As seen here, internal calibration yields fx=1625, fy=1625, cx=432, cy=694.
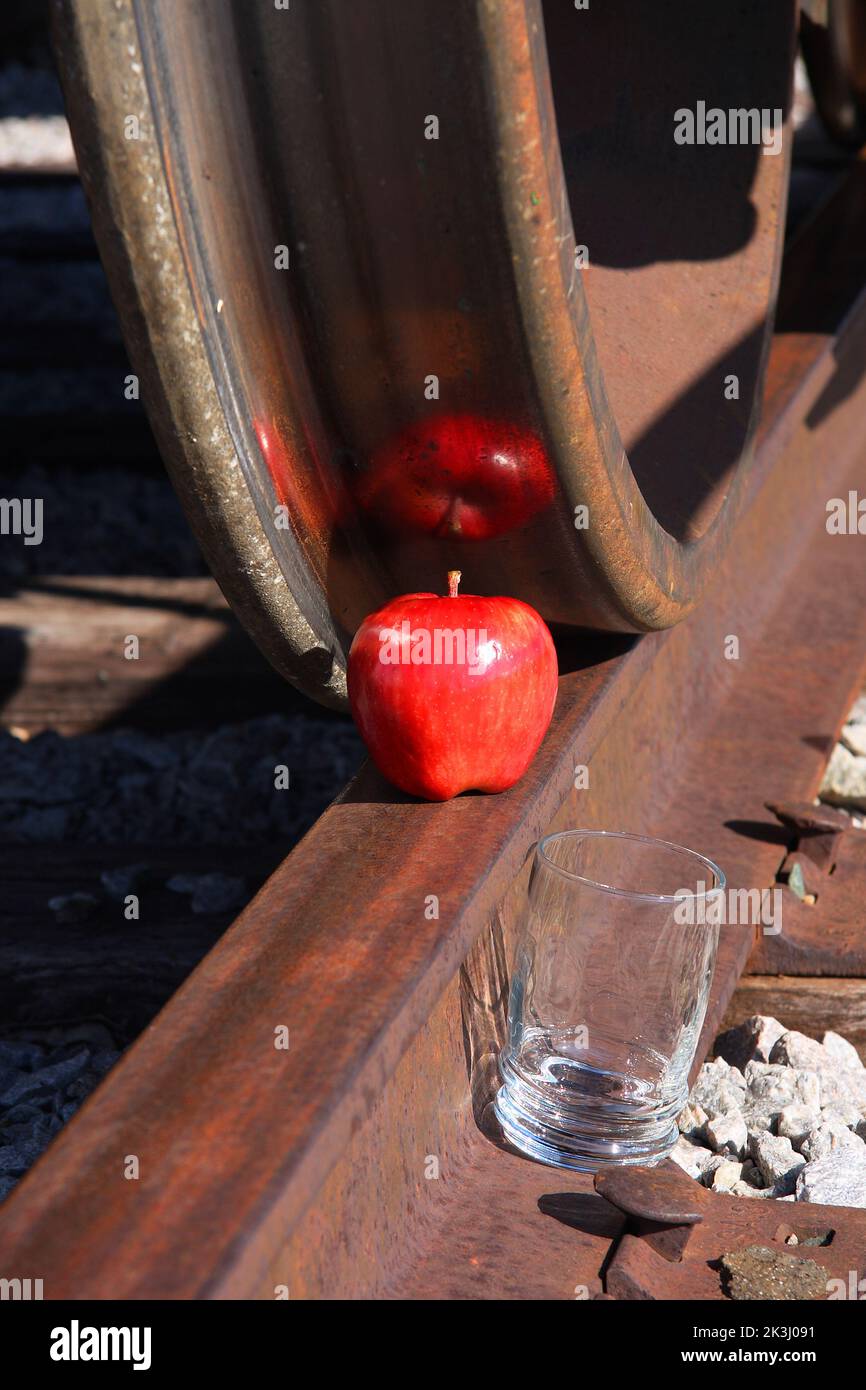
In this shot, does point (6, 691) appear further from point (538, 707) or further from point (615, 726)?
A: point (538, 707)

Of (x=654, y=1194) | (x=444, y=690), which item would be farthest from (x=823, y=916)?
(x=654, y=1194)

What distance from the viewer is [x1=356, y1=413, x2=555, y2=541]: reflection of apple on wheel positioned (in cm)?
185

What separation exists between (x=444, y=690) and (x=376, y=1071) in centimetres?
56

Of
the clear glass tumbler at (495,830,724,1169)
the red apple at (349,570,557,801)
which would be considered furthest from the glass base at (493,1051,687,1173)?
the red apple at (349,570,557,801)

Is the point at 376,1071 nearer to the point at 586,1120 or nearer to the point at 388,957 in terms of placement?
the point at 388,957

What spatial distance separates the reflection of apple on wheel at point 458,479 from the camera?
185cm

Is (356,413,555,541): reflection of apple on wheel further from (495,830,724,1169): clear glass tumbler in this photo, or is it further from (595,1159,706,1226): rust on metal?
(595,1159,706,1226): rust on metal

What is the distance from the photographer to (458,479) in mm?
1925

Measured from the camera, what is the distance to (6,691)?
338cm

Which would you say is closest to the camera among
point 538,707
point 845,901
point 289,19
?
point 289,19

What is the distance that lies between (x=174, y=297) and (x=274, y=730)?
1.69 meters

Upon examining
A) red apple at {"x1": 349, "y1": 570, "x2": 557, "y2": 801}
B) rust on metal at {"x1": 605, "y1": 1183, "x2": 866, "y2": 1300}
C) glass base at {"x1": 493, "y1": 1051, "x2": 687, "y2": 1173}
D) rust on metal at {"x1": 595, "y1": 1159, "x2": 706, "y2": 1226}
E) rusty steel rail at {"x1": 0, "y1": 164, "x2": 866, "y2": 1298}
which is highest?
red apple at {"x1": 349, "y1": 570, "x2": 557, "y2": 801}

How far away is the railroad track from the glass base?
3cm
